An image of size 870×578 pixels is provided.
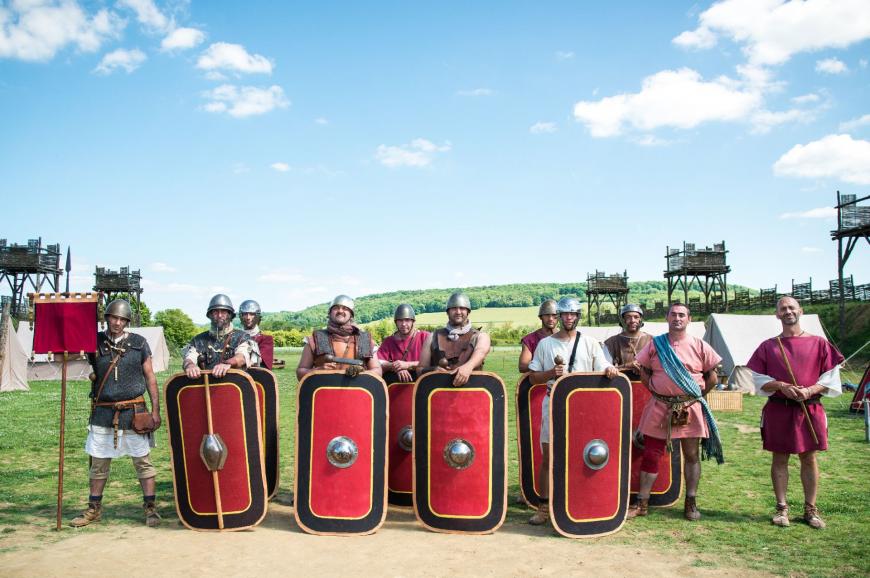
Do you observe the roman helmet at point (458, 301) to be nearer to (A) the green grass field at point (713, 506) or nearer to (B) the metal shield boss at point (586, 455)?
(B) the metal shield boss at point (586, 455)

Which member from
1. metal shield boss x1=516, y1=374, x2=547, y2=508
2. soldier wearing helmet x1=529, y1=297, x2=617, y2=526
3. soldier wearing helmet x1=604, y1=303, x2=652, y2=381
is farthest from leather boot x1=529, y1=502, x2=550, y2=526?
soldier wearing helmet x1=604, y1=303, x2=652, y2=381

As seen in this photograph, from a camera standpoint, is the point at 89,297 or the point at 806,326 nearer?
the point at 89,297

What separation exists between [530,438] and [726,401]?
9.55 meters

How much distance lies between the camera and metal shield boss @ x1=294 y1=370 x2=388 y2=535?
4711 mm

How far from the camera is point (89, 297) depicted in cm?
512

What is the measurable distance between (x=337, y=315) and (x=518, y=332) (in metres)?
48.5

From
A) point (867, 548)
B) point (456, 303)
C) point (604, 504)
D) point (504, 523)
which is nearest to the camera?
point (867, 548)

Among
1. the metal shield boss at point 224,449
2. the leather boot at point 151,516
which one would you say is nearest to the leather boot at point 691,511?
the metal shield boss at point 224,449

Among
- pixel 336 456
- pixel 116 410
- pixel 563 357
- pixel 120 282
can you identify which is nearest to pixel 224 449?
pixel 336 456

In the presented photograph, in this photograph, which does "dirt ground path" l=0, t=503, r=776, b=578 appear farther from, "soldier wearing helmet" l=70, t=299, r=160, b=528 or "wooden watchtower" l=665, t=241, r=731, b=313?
"wooden watchtower" l=665, t=241, r=731, b=313

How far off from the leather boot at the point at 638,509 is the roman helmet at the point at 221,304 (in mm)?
3625

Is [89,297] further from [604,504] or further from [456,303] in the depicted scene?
[604,504]

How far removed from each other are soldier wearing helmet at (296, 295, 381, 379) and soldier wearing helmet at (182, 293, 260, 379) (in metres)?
0.46

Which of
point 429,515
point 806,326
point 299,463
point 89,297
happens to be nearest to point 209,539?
point 299,463
